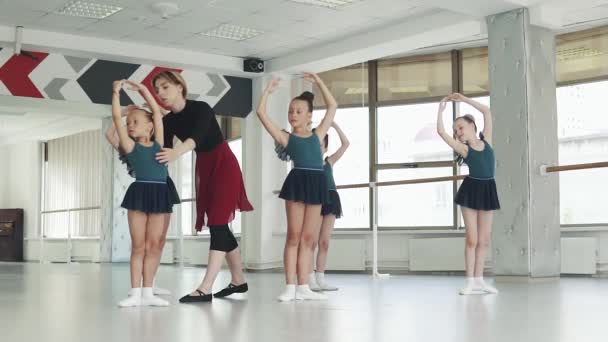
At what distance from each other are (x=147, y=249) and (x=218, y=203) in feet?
1.51

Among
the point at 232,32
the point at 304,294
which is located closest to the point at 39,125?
the point at 232,32

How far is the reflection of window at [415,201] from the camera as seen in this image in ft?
29.1

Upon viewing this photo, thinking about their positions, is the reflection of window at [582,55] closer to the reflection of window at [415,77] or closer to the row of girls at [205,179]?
the reflection of window at [415,77]

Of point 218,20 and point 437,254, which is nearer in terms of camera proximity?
point 218,20

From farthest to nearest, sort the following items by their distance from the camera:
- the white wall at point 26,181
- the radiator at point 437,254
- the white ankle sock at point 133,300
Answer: the white wall at point 26,181 → the radiator at point 437,254 → the white ankle sock at point 133,300

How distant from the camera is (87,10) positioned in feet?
23.5

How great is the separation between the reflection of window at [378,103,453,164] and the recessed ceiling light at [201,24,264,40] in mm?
2118

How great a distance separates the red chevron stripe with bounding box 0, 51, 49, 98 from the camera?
7.93 metres

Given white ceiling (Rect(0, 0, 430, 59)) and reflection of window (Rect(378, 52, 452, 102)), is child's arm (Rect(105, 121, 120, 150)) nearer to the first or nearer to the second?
white ceiling (Rect(0, 0, 430, 59))

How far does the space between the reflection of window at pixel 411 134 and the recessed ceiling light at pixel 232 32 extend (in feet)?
6.95

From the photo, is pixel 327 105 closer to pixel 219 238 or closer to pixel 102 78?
pixel 219 238

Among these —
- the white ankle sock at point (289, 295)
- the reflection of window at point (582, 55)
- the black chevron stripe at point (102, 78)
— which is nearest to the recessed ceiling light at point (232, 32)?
the black chevron stripe at point (102, 78)

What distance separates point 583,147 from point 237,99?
406cm

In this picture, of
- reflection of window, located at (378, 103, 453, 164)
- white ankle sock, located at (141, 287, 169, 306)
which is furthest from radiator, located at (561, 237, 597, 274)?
white ankle sock, located at (141, 287, 169, 306)
